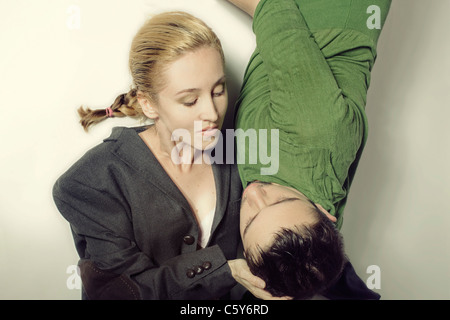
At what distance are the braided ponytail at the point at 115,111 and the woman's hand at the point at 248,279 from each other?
1.17 feet

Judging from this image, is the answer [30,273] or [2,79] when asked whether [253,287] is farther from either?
[2,79]

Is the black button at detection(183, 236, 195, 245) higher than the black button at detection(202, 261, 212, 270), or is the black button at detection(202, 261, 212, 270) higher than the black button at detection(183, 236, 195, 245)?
the black button at detection(183, 236, 195, 245)

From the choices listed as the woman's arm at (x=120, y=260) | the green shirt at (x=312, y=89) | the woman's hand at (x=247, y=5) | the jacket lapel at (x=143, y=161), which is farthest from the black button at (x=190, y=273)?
the woman's hand at (x=247, y=5)

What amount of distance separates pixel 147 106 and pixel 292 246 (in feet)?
1.18

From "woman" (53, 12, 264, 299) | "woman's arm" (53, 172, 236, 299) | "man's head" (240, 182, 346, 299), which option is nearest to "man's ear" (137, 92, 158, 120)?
"woman" (53, 12, 264, 299)

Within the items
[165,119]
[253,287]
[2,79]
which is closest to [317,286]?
[253,287]

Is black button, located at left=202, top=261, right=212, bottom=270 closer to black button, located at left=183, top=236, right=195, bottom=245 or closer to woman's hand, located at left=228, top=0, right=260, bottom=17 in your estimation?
black button, located at left=183, top=236, right=195, bottom=245

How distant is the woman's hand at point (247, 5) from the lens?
86 cm

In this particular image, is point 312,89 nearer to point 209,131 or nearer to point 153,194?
point 209,131

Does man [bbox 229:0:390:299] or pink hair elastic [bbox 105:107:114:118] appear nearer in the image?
man [bbox 229:0:390:299]

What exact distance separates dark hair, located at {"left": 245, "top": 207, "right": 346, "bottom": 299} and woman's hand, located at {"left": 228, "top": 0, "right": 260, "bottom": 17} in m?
0.42

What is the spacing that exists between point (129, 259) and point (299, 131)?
40cm

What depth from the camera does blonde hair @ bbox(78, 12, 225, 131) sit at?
2.34ft

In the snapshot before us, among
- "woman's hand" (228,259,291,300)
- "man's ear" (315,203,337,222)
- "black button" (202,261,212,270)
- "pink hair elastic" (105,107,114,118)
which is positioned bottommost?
"woman's hand" (228,259,291,300)
